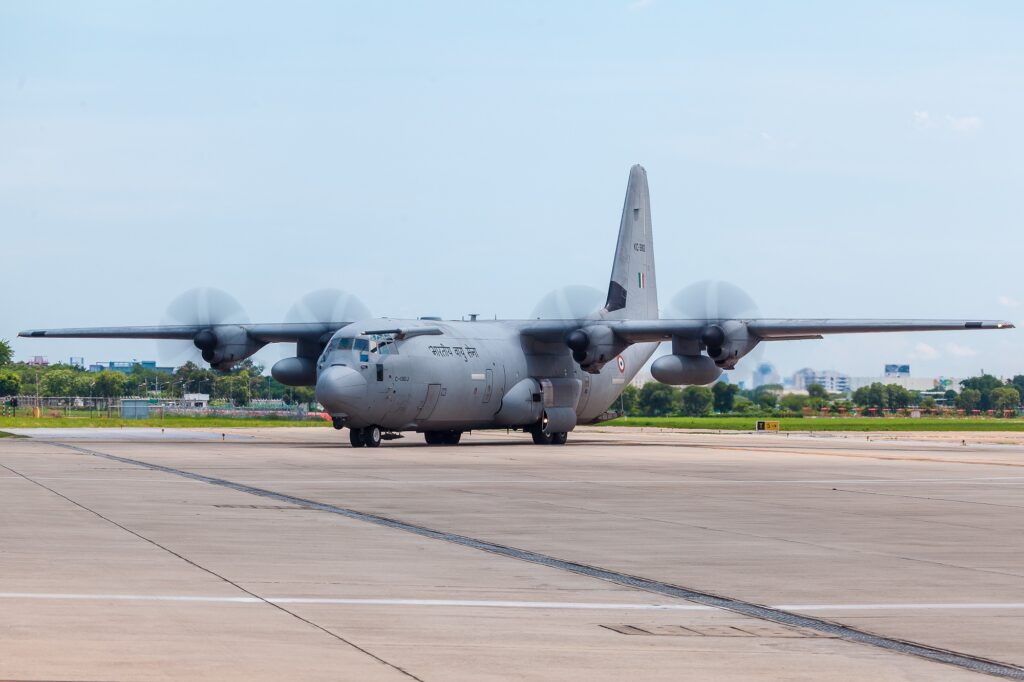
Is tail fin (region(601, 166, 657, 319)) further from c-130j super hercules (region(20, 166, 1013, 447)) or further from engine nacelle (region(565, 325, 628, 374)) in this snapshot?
engine nacelle (region(565, 325, 628, 374))

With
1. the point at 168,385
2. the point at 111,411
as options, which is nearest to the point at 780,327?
the point at 111,411

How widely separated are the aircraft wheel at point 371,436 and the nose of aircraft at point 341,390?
209 cm

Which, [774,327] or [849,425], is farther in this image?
[849,425]

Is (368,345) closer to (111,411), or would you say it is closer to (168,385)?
(111,411)

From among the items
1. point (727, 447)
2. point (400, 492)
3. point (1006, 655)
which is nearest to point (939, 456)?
point (727, 447)

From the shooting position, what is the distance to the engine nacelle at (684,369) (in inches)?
1839

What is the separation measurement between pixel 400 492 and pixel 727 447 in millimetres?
26150

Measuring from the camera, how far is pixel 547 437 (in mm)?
50000

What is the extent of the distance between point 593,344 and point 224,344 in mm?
14194

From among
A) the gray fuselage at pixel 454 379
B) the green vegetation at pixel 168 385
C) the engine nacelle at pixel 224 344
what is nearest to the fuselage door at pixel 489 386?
the gray fuselage at pixel 454 379

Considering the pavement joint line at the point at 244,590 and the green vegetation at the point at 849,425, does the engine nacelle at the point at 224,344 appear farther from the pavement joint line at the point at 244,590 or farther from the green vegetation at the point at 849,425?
the green vegetation at the point at 849,425

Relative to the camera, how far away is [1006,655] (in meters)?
8.78

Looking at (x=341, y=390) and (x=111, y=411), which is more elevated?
(x=341, y=390)

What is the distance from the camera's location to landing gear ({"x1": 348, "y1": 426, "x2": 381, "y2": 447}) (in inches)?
1729
